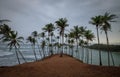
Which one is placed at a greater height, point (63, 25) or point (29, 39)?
point (63, 25)

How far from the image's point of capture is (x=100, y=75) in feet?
49.5

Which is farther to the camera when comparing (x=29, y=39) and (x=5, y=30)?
(x=29, y=39)

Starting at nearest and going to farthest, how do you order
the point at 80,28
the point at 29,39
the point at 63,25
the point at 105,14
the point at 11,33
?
the point at 105,14, the point at 11,33, the point at 63,25, the point at 80,28, the point at 29,39

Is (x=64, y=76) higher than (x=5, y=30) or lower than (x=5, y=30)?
lower

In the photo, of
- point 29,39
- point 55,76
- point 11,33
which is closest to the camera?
point 55,76

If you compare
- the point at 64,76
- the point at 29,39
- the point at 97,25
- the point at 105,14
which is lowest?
the point at 64,76

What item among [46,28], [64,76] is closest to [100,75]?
[64,76]

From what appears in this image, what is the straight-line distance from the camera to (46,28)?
166 ft

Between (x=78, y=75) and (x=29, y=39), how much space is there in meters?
45.5

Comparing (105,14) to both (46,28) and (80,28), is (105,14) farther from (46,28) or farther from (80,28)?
(46,28)

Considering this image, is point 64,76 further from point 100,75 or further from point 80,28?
point 80,28

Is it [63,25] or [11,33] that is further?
[63,25]

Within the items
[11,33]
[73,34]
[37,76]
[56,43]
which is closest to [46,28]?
[73,34]

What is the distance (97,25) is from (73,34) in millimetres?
16815
